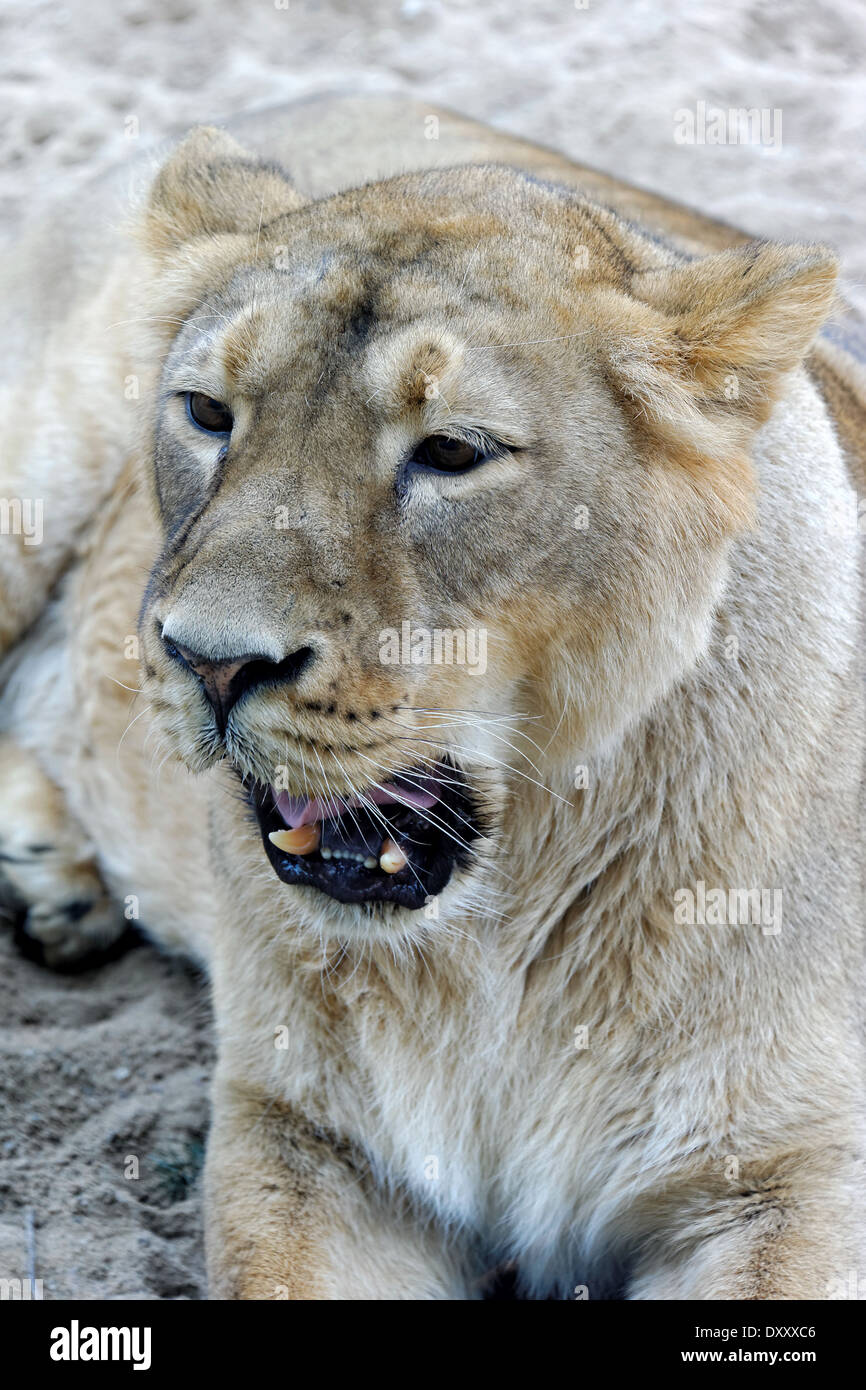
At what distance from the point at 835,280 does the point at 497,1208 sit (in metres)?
1.55

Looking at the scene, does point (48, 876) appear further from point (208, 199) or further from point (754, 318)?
point (754, 318)

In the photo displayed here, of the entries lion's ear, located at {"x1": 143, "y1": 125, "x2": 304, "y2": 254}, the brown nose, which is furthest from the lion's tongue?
lion's ear, located at {"x1": 143, "y1": 125, "x2": 304, "y2": 254}

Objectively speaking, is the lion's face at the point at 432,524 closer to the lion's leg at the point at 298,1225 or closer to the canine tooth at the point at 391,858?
the canine tooth at the point at 391,858

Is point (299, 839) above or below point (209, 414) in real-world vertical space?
below

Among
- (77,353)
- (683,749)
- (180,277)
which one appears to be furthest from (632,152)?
(683,749)

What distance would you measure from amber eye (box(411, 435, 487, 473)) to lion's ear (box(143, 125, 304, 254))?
2.41 feet

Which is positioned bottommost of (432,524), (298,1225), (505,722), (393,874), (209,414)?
(298,1225)

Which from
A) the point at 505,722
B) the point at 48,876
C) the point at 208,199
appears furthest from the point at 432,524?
the point at 48,876

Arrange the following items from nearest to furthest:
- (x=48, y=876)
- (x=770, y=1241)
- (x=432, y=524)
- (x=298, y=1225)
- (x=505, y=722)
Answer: (x=432, y=524)
(x=505, y=722)
(x=770, y=1241)
(x=298, y=1225)
(x=48, y=876)

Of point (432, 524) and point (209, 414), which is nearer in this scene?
point (432, 524)

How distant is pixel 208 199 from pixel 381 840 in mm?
1161

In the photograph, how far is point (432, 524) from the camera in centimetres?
204

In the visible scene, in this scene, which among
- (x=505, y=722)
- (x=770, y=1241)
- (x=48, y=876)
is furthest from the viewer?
(x=48, y=876)

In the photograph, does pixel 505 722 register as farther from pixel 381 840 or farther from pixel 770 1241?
pixel 770 1241
